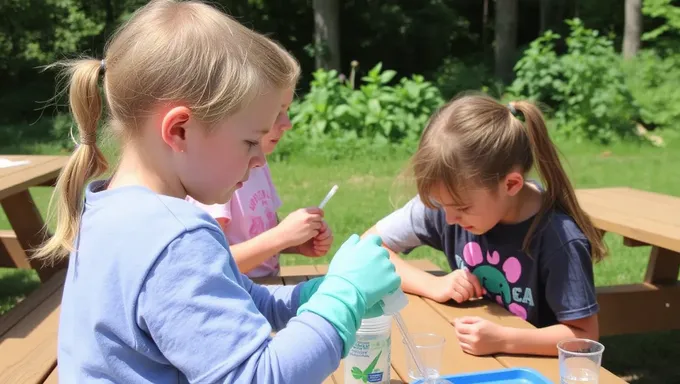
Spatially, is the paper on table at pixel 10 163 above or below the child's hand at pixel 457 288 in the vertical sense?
below

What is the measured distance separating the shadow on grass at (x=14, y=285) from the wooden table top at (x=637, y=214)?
10.2 ft

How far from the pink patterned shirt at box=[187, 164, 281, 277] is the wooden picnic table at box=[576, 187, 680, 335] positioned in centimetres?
127

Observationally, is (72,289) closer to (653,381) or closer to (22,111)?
(653,381)

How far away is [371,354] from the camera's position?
4.62 feet

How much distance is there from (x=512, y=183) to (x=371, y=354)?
0.79 meters

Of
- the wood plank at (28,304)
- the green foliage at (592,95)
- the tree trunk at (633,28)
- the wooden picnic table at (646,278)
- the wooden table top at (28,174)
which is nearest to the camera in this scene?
the wood plank at (28,304)

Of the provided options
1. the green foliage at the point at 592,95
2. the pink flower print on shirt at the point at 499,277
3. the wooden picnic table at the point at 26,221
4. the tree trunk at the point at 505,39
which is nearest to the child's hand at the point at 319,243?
the pink flower print on shirt at the point at 499,277

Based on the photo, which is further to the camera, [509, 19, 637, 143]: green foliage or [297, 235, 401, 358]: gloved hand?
[509, 19, 637, 143]: green foliage

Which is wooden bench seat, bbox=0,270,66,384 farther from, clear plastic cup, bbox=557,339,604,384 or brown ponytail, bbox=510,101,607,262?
brown ponytail, bbox=510,101,607,262

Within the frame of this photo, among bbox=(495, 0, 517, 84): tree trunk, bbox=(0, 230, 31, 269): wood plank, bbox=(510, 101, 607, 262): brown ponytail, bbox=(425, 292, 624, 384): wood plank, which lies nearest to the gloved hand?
bbox=(425, 292, 624, 384): wood plank

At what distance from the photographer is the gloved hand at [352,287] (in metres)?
1.15

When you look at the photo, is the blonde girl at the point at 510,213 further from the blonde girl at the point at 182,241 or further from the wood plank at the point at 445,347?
the blonde girl at the point at 182,241

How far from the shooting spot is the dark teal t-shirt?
1.89 metres

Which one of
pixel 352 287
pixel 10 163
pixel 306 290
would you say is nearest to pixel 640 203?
pixel 306 290
